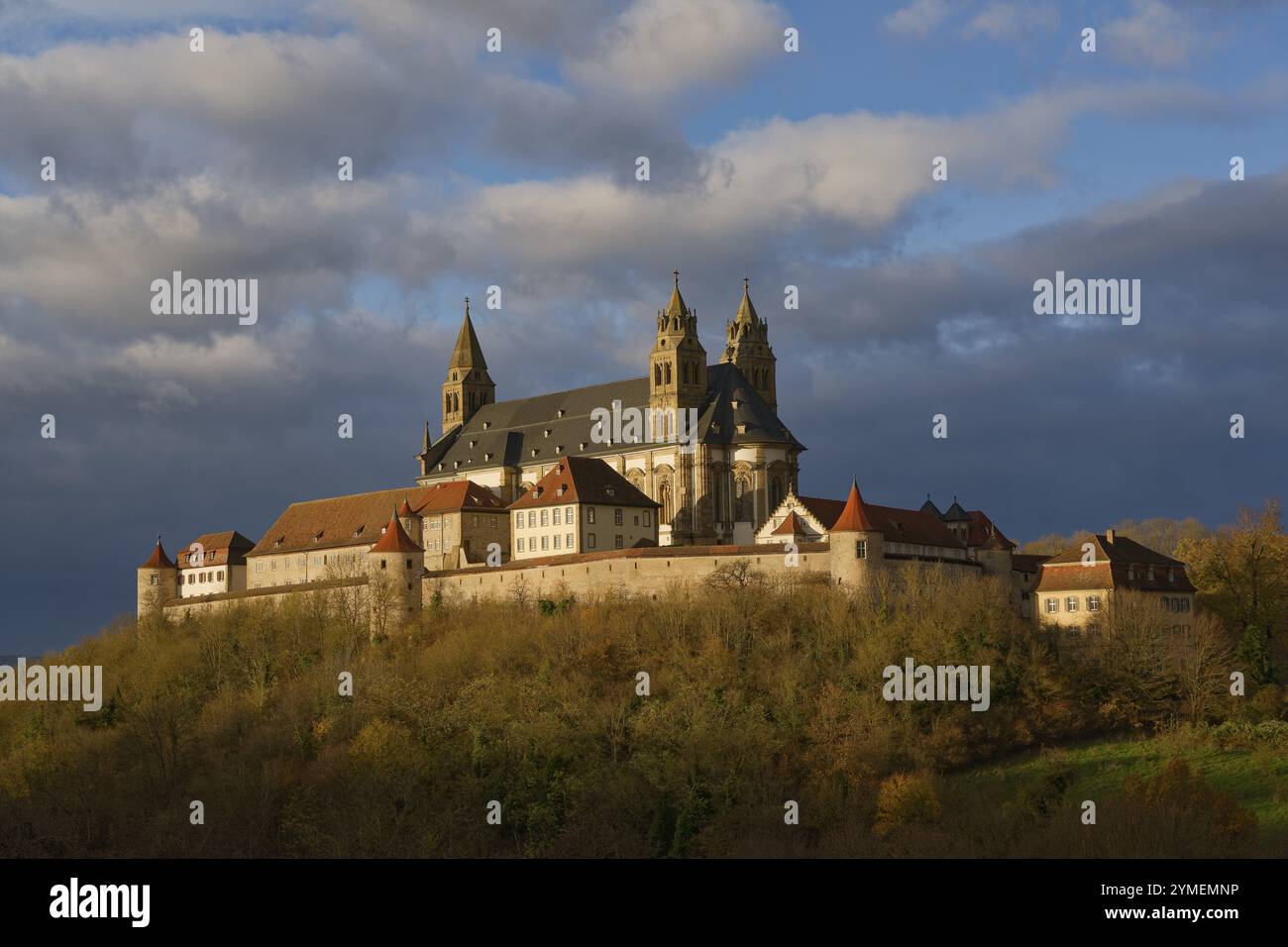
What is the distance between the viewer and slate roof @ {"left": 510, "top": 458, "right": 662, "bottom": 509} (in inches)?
3575

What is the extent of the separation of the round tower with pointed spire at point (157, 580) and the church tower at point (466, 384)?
76.6 ft

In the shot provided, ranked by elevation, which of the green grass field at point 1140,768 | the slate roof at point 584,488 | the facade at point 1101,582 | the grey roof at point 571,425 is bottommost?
the green grass field at point 1140,768

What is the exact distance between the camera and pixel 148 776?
7450cm

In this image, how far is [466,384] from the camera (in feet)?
408

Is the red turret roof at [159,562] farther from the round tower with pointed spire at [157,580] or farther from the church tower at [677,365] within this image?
the church tower at [677,365]

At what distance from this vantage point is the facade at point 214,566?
104812 millimetres

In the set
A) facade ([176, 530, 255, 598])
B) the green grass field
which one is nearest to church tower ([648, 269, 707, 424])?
facade ([176, 530, 255, 598])

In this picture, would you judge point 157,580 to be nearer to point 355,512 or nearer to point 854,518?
point 355,512

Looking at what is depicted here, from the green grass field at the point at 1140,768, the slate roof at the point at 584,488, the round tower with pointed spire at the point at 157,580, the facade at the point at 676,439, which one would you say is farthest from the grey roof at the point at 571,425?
the green grass field at the point at 1140,768

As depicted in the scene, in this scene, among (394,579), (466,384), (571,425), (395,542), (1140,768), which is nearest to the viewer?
(1140,768)

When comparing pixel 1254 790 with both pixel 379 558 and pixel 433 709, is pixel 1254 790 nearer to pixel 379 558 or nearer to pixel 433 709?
pixel 433 709

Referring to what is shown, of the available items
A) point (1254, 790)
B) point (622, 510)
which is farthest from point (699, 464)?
A: point (1254, 790)

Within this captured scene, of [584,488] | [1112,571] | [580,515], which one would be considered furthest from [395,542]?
[1112,571]

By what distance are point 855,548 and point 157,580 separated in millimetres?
45826
